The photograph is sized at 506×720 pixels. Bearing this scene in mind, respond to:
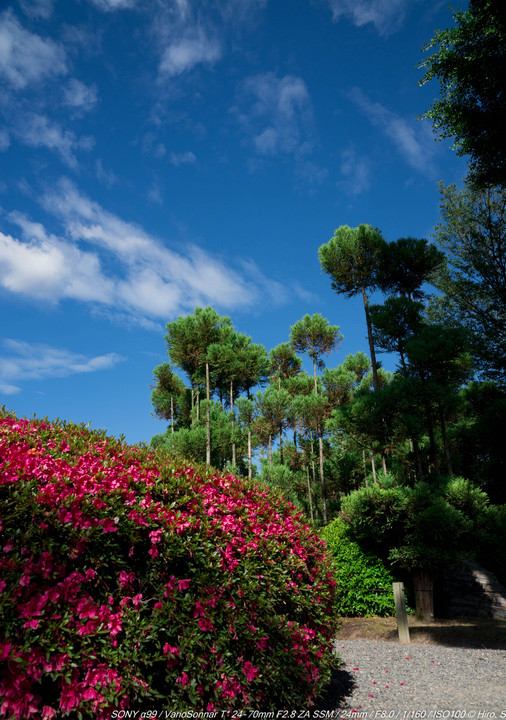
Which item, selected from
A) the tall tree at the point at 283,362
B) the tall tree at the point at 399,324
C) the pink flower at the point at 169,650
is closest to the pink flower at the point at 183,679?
the pink flower at the point at 169,650

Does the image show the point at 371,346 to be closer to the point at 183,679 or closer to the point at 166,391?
the point at 183,679

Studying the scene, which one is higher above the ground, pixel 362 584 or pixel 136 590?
pixel 136 590

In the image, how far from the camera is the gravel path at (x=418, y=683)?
4.08m

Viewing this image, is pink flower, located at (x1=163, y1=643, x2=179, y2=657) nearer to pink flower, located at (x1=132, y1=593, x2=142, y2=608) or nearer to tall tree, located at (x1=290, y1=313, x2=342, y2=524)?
pink flower, located at (x1=132, y1=593, x2=142, y2=608)

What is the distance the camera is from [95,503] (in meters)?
2.51

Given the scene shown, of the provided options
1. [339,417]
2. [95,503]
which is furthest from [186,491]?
[339,417]

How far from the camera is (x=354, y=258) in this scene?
14.7 m

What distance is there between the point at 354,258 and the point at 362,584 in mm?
10715

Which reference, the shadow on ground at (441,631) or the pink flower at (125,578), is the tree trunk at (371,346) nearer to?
the shadow on ground at (441,631)

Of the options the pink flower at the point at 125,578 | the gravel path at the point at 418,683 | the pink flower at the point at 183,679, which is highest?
the pink flower at the point at 125,578

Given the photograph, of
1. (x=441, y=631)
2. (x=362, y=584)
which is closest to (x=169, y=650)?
(x=441, y=631)

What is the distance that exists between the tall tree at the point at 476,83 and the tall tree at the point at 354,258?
370cm

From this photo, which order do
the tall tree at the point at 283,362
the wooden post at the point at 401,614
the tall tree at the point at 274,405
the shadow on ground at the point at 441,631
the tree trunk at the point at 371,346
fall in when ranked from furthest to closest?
the tall tree at the point at 283,362, the tall tree at the point at 274,405, the tree trunk at the point at 371,346, the wooden post at the point at 401,614, the shadow on ground at the point at 441,631

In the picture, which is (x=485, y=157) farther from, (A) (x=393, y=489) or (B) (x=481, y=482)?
(B) (x=481, y=482)
